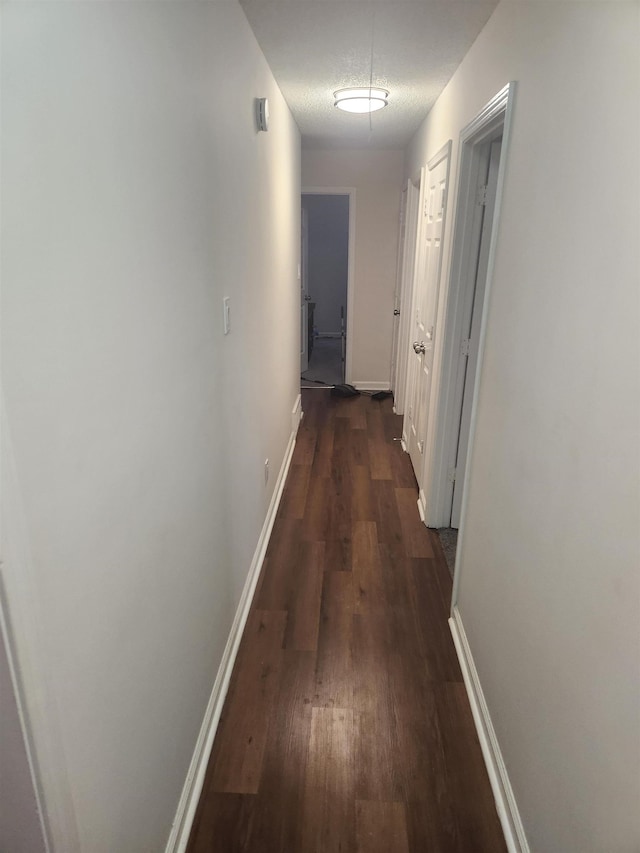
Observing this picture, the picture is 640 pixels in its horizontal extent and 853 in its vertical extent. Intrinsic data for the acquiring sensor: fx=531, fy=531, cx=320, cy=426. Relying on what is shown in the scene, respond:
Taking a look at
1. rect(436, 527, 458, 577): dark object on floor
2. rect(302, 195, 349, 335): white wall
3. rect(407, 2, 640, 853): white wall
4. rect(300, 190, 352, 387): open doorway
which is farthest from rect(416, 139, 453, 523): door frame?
rect(302, 195, 349, 335): white wall

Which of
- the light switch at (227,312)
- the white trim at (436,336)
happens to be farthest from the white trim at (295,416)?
the light switch at (227,312)

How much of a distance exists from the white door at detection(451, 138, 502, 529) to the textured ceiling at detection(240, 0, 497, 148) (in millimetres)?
493

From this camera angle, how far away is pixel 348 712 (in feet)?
6.17

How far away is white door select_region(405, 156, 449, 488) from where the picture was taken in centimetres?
306

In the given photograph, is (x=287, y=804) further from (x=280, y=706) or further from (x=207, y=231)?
(x=207, y=231)

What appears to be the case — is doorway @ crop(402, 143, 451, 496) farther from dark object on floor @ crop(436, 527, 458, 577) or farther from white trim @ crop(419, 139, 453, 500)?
dark object on floor @ crop(436, 527, 458, 577)

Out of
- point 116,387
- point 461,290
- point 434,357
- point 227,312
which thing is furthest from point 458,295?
point 116,387

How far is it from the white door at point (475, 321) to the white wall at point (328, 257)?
5464 mm

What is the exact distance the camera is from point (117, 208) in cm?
97

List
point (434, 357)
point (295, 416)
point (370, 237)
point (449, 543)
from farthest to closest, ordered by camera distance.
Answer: point (370, 237) < point (295, 416) < point (434, 357) < point (449, 543)

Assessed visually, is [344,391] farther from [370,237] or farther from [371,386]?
[370,237]

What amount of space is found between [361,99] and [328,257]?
5.49 m

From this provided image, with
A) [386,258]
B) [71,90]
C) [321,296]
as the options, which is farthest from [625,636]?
[321,296]

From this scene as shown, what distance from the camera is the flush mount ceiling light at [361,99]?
2922 millimetres
